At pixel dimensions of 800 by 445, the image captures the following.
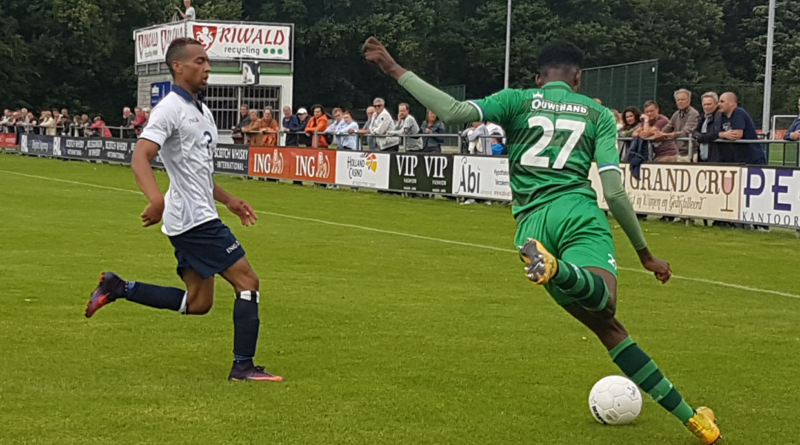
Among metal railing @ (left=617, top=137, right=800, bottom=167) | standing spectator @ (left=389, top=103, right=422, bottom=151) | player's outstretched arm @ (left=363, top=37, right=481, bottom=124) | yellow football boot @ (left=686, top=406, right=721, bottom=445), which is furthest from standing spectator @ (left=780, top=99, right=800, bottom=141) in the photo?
player's outstretched arm @ (left=363, top=37, right=481, bottom=124)

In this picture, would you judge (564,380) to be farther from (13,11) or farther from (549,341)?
(13,11)

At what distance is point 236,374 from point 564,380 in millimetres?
2100

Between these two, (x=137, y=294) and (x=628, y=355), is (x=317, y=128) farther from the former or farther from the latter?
(x=628, y=355)

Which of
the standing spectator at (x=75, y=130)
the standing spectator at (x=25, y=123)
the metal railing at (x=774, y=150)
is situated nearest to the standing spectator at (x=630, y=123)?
the metal railing at (x=774, y=150)

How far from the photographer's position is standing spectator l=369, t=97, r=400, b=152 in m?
25.6

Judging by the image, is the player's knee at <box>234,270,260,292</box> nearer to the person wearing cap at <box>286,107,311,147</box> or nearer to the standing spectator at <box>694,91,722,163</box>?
the standing spectator at <box>694,91,722,163</box>

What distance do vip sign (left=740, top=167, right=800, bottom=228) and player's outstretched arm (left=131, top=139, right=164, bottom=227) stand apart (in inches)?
480

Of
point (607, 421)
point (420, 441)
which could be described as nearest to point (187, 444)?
point (420, 441)

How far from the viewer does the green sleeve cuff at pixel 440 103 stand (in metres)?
5.32

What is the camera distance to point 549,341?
8.59 metres

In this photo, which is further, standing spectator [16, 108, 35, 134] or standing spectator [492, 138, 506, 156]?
standing spectator [16, 108, 35, 134]

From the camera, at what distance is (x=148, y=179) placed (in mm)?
6391

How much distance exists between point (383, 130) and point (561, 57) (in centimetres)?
2009

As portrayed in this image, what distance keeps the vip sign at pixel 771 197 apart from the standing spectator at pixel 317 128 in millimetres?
13219
